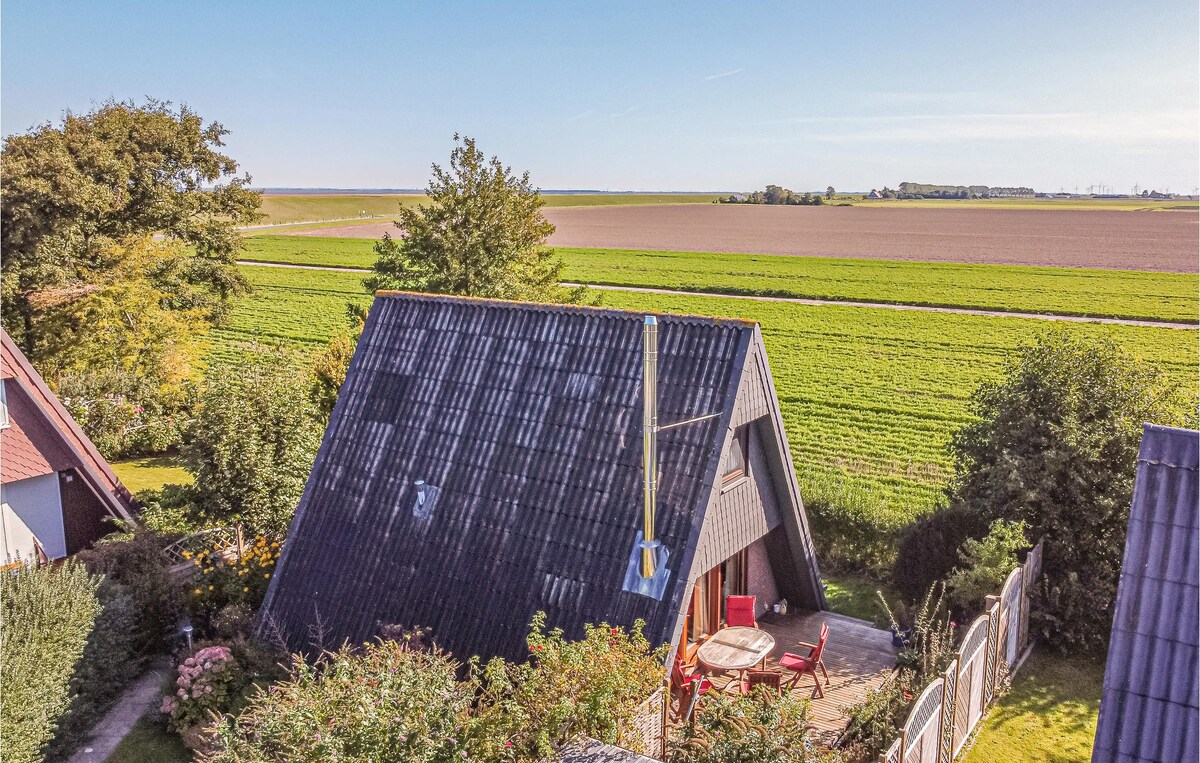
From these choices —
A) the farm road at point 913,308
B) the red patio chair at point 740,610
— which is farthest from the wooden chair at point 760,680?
the farm road at point 913,308

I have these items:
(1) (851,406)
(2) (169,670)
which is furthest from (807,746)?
(1) (851,406)

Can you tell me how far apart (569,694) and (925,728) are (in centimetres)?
414

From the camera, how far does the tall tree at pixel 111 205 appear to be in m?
27.3

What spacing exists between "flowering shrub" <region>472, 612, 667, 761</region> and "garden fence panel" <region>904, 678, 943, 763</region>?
2.72 metres

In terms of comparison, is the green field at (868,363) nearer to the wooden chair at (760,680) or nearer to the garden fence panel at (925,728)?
the wooden chair at (760,680)

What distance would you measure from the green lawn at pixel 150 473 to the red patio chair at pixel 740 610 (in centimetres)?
1556

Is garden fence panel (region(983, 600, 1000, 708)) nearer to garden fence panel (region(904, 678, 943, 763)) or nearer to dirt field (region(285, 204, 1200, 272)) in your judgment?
garden fence panel (region(904, 678, 943, 763))

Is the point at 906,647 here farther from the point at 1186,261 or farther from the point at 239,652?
the point at 1186,261

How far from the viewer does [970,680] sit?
11.2 metres

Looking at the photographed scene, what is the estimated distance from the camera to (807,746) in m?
7.91

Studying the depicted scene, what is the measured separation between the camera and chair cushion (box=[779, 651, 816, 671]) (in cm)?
1198

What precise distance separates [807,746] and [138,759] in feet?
29.8

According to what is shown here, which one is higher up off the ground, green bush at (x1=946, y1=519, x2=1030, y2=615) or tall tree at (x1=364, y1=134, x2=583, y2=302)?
tall tree at (x1=364, y1=134, x2=583, y2=302)

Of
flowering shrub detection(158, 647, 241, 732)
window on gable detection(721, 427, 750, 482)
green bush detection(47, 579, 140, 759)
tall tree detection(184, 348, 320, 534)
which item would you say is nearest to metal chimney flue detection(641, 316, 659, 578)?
window on gable detection(721, 427, 750, 482)
